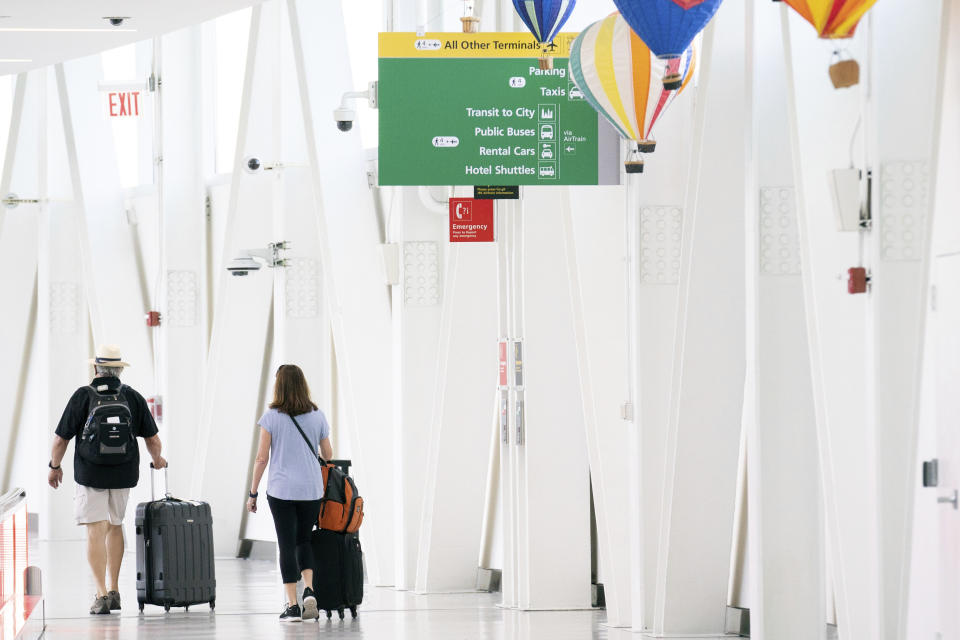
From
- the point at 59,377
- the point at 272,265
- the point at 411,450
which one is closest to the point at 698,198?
the point at 411,450

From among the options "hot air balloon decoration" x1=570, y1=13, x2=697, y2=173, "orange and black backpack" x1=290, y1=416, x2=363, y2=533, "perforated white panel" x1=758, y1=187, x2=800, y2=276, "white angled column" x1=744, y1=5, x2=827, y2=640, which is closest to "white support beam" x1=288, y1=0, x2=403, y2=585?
"orange and black backpack" x1=290, y1=416, x2=363, y2=533

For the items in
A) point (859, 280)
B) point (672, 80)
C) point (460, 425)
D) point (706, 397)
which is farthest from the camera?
point (460, 425)

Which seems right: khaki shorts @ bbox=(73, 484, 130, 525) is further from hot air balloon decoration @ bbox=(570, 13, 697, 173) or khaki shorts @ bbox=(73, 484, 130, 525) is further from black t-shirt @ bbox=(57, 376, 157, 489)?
Answer: hot air balloon decoration @ bbox=(570, 13, 697, 173)

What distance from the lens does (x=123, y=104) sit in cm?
1662

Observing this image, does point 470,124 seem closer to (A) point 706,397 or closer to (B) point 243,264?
(A) point 706,397

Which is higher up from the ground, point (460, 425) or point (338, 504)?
point (460, 425)

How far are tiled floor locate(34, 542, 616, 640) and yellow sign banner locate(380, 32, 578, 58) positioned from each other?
3.58m

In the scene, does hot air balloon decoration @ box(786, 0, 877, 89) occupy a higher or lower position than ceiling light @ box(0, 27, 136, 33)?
lower

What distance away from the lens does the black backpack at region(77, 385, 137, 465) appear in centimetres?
959

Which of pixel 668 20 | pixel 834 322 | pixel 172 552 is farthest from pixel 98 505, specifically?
pixel 668 20

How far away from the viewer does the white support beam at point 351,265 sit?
40.6 ft

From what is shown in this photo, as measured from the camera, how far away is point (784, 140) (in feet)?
26.6

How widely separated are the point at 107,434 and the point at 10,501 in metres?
1.82

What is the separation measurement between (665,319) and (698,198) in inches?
30.7
